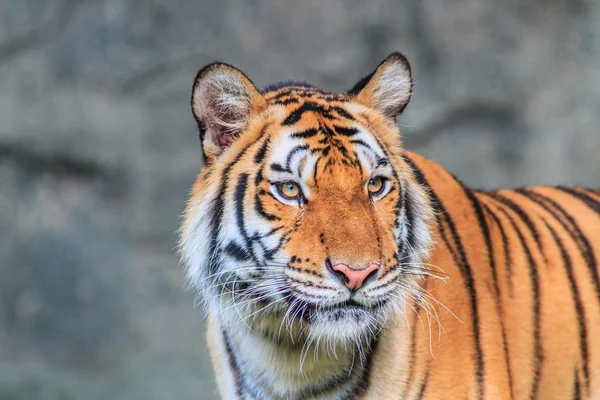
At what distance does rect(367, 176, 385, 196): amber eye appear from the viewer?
1.92m

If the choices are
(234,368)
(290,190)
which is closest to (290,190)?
(290,190)

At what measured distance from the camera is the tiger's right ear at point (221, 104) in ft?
6.51

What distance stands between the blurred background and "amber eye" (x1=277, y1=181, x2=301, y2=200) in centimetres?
245

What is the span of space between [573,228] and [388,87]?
886mm

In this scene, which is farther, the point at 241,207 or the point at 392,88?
the point at 392,88

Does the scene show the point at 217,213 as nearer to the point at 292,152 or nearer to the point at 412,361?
the point at 292,152

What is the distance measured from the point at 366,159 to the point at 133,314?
2699mm

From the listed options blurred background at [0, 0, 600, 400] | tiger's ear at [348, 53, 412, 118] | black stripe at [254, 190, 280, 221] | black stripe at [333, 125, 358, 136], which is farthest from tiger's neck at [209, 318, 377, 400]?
blurred background at [0, 0, 600, 400]

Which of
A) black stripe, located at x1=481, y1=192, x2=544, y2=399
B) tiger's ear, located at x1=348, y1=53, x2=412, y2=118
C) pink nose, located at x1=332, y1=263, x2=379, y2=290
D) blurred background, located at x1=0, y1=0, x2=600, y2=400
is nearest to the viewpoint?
pink nose, located at x1=332, y1=263, x2=379, y2=290

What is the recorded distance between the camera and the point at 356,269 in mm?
1715

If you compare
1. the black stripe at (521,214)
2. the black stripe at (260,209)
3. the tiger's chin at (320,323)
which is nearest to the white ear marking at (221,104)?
the black stripe at (260,209)

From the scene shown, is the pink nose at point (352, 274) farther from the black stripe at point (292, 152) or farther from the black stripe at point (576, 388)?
the black stripe at point (576, 388)

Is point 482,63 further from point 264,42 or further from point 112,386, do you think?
point 112,386

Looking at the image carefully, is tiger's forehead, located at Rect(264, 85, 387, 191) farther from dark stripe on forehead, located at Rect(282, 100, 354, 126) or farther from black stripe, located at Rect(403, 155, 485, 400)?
black stripe, located at Rect(403, 155, 485, 400)
